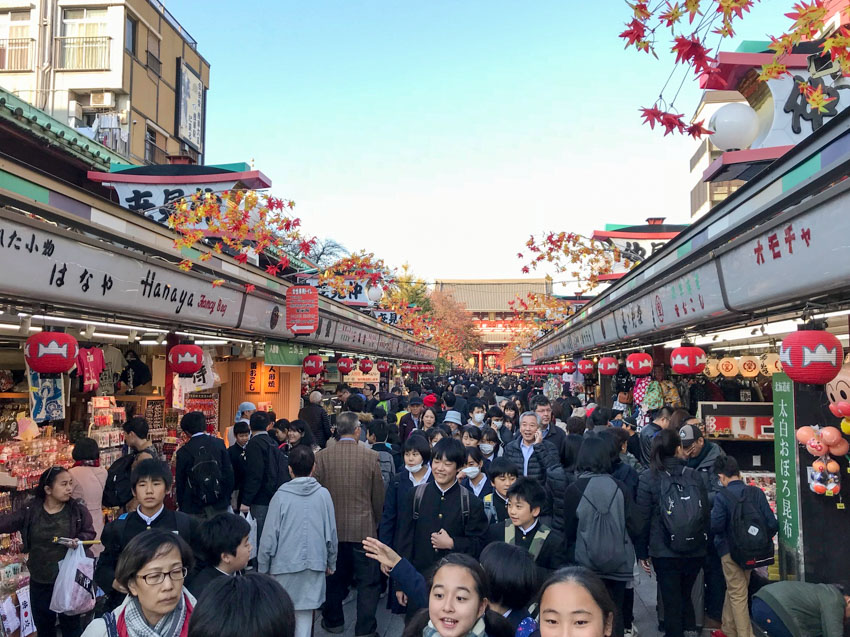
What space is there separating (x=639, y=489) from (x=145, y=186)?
9772 mm

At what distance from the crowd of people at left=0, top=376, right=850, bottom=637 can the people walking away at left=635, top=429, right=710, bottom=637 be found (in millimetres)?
15

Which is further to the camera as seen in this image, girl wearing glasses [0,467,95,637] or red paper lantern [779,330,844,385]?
girl wearing glasses [0,467,95,637]

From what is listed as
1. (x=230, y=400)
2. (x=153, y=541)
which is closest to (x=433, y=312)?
(x=230, y=400)

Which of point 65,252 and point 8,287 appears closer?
point 8,287

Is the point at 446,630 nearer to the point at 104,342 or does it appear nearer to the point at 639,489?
the point at 639,489

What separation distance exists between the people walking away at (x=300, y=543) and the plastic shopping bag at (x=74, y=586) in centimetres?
147

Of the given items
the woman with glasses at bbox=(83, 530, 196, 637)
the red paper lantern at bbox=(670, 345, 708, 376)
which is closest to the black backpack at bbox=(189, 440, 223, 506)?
the woman with glasses at bbox=(83, 530, 196, 637)

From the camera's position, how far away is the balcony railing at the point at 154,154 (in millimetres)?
18922

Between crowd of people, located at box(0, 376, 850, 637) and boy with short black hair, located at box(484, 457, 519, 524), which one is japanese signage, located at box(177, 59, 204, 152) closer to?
crowd of people, located at box(0, 376, 850, 637)

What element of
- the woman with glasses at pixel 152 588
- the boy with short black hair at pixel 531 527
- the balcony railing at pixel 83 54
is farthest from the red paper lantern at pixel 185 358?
the balcony railing at pixel 83 54

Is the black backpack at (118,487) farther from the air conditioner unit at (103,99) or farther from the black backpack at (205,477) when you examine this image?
the air conditioner unit at (103,99)

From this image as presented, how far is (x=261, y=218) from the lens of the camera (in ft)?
35.7

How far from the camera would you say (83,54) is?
17.6m

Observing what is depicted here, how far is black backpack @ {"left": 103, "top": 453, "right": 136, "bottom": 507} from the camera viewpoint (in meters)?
6.44
